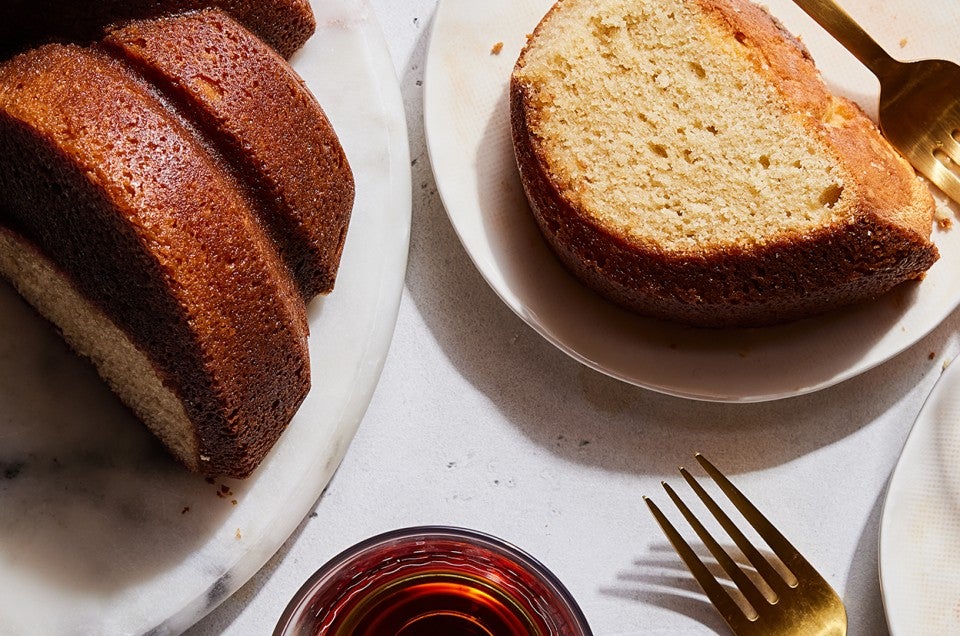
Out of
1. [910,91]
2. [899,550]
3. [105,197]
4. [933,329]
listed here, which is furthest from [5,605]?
[910,91]

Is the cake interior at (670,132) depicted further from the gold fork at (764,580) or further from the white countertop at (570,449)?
the gold fork at (764,580)

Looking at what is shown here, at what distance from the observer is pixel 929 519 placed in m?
1.97

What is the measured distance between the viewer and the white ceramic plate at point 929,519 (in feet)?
6.35

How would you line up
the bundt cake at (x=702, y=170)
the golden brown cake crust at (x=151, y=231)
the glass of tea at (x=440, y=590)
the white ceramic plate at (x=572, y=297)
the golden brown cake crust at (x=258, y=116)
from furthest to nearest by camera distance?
the white ceramic plate at (x=572, y=297), the bundt cake at (x=702, y=170), the glass of tea at (x=440, y=590), the golden brown cake crust at (x=258, y=116), the golden brown cake crust at (x=151, y=231)

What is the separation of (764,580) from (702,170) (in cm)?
74

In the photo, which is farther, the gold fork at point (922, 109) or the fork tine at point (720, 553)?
the gold fork at point (922, 109)

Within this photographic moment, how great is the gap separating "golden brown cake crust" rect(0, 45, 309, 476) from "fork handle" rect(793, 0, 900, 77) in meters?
1.11

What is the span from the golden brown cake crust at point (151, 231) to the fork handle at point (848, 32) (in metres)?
1.11

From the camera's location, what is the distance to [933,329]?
2.01 meters

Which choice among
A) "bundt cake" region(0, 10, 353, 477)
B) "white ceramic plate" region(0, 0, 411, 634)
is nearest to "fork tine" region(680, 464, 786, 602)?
"white ceramic plate" region(0, 0, 411, 634)

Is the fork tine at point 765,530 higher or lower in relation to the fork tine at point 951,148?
lower

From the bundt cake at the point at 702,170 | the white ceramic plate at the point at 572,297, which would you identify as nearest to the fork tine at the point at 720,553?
the white ceramic plate at the point at 572,297

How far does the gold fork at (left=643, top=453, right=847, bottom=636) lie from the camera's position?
191 centimetres

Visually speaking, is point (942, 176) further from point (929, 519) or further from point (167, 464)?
point (167, 464)
